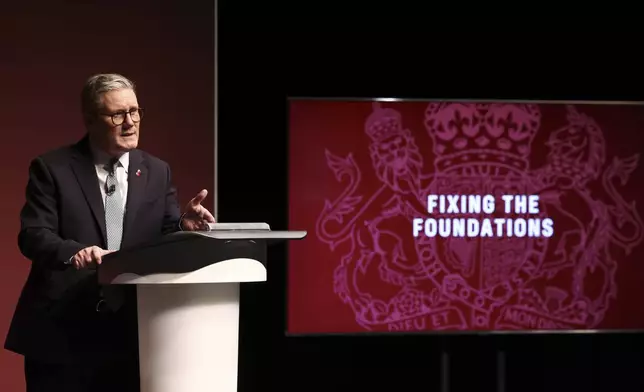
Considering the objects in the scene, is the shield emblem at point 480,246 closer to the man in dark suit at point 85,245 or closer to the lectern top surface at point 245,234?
the man in dark suit at point 85,245

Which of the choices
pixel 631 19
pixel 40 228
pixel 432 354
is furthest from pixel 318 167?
pixel 40 228

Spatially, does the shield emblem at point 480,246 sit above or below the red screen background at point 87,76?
below

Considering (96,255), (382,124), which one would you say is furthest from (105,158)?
(382,124)

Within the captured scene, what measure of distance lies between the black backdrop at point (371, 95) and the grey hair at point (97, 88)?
196cm

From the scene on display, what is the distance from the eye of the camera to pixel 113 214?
2223 millimetres

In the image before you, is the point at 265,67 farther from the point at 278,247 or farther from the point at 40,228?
the point at 40,228

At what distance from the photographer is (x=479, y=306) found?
13.8ft

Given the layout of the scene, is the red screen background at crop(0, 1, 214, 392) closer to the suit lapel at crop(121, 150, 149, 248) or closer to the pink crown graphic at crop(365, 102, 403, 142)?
the pink crown graphic at crop(365, 102, 403, 142)

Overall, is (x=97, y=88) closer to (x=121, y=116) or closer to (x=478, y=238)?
(x=121, y=116)

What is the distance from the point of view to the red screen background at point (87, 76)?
3930 millimetres

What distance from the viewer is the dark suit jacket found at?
215 centimetres

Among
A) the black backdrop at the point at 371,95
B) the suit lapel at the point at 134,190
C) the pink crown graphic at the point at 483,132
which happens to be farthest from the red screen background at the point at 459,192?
the suit lapel at the point at 134,190

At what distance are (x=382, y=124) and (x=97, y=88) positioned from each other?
6.99ft

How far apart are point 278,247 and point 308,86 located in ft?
2.56
